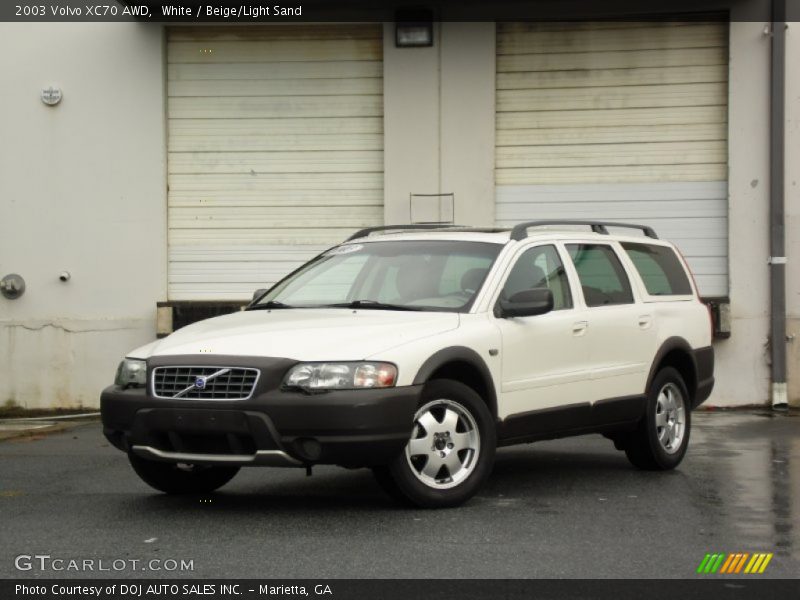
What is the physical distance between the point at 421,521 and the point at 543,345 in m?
1.72

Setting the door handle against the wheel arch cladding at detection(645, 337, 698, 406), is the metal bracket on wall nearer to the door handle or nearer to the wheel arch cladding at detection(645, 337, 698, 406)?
the wheel arch cladding at detection(645, 337, 698, 406)

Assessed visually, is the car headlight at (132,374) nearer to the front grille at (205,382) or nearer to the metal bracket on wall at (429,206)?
the front grille at (205,382)

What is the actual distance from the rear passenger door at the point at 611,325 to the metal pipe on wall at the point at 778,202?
5.94 m

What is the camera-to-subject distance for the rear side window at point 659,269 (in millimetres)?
10008

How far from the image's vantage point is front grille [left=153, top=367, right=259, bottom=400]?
291 inches

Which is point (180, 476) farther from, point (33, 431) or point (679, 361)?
point (33, 431)

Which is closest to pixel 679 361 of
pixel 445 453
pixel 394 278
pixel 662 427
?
pixel 662 427

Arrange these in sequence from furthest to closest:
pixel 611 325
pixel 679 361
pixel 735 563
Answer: pixel 679 361
pixel 611 325
pixel 735 563

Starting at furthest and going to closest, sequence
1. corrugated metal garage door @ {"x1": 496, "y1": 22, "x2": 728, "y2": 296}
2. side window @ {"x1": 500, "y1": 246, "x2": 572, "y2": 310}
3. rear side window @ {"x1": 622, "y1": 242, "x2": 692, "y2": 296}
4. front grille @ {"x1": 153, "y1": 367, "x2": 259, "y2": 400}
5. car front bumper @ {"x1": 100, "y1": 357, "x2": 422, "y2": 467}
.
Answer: corrugated metal garage door @ {"x1": 496, "y1": 22, "x2": 728, "y2": 296} → rear side window @ {"x1": 622, "y1": 242, "x2": 692, "y2": 296} → side window @ {"x1": 500, "y1": 246, "x2": 572, "y2": 310} → front grille @ {"x1": 153, "y1": 367, "x2": 259, "y2": 400} → car front bumper @ {"x1": 100, "y1": 357, "x2": 422, "y2": 467}

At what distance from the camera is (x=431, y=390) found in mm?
7676

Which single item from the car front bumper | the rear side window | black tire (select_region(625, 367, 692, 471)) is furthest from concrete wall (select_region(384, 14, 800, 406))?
the car front bumper

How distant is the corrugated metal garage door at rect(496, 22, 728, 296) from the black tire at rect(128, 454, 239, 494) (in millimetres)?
7777

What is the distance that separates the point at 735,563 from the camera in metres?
6.45
